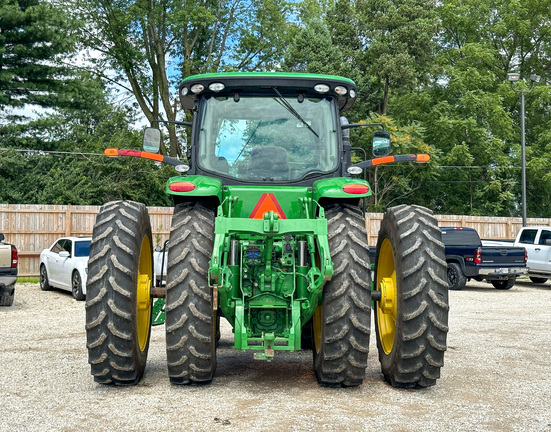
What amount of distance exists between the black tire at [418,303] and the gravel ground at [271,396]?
0.24m

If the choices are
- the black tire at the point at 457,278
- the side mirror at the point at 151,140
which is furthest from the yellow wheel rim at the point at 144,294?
the black tire at the point at 457,278

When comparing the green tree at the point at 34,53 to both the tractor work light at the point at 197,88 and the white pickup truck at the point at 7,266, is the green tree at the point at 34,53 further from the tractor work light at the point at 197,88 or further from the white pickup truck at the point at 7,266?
the tractor work light at the point at 197,88

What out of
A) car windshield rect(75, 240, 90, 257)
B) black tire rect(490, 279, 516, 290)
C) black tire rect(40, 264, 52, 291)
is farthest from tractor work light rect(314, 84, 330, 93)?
black tire rect(490, 279, 516, 290)

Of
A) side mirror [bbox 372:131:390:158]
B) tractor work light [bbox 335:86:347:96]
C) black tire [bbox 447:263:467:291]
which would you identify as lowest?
black tire [bbox 447:263:467:291]

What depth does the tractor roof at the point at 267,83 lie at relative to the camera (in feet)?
22.7

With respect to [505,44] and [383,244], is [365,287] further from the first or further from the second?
[505,44]

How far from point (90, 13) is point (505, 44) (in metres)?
24.6

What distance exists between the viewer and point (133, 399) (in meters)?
5.82

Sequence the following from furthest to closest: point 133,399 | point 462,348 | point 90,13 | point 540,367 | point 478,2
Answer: point 478,2 < point 90,13 < point 462,348 < point 540,367 < point 133,399

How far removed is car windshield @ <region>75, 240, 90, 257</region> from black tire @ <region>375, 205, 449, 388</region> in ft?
38.1

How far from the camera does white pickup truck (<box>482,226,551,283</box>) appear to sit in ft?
68.2

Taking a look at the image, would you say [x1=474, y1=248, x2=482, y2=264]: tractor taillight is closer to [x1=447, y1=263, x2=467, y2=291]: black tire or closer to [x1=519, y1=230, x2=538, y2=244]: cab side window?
[x1=447, y1=263, x2=467, y2=291]: black tire

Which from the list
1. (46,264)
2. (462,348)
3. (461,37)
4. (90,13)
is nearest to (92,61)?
(90,13)

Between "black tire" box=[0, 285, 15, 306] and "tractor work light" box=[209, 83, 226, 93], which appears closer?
"tractor work light" box=[209, 83, 226, 93]
